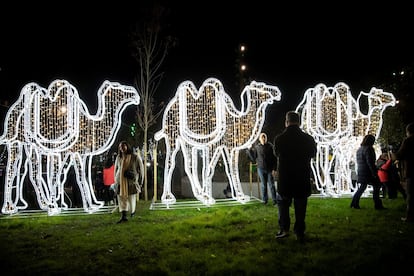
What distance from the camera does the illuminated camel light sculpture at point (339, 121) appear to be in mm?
11094

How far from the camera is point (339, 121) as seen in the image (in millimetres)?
11094

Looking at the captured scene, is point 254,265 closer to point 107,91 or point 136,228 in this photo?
point 136,228

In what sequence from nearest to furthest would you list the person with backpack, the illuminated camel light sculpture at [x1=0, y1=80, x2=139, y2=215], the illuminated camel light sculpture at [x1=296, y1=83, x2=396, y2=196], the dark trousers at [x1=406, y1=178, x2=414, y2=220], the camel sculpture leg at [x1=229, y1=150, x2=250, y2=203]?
the dark trousers at [x1=406, y1=178, x2=414, y2=220], the illuminated camel light sculpture at [x1=0, y1=80, x2=139, y2=215], the camel sculpture leg at [x1=229, y1=150, x2=250, y2=203], the person with backpack, the illuminated camel light sculpture at [x1=296, y1=83, x2=396, y2=196]

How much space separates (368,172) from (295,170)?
11.7 ft

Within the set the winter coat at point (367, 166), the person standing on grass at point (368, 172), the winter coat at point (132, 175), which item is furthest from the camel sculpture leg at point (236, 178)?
the winter coat at point (367, 166)

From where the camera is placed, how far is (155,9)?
508 inches

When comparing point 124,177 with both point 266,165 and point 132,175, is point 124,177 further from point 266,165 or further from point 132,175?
point 266,165

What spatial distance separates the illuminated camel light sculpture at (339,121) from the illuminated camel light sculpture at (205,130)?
176cm

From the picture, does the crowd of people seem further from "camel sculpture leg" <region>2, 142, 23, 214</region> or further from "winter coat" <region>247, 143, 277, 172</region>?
"camel sculpture leg" <region>2, 142, 23, 214</region>

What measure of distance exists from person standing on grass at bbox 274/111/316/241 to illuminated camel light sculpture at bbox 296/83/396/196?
17.5 feet

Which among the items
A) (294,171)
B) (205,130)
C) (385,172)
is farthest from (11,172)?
(385,172)

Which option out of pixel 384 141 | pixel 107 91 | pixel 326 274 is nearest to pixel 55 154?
pixel 107 91

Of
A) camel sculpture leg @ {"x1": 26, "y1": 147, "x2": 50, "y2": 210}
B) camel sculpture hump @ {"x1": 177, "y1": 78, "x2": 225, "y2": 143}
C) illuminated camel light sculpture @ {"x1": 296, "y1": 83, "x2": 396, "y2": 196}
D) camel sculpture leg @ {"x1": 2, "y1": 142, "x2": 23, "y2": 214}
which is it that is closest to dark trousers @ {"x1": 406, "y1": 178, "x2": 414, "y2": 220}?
illuminated camel light sculpture @ {"x1": 296, "y1": 83, "x2": 396, "y2": 196}

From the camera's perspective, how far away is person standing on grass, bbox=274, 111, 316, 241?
5.74 metres
